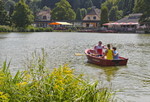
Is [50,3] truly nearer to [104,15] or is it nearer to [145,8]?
[104,15]

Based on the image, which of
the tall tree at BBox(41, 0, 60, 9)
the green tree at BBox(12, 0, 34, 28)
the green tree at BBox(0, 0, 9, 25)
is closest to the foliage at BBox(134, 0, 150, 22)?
the green tree at BBox(12, 0, 34, 28)

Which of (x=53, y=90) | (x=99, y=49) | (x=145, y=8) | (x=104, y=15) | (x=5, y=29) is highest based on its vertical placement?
(x=145, y=8)

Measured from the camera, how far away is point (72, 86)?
601 centimetres

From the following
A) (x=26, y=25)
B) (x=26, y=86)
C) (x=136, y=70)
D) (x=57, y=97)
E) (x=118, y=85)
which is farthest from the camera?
(x=26, y=25)

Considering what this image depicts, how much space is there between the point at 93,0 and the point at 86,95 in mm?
149887

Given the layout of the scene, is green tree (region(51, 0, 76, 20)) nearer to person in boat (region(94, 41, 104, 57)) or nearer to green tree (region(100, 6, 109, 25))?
green tree (region(100, 6, 109, 25))

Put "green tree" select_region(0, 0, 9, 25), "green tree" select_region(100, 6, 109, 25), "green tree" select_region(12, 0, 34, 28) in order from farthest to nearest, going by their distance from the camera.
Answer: "green tree" select_region(100, 6, 109, 25)
"green tree" select_region(12, 0, 34, 28)
"green tree" select_region(0, 0, 9, 25)

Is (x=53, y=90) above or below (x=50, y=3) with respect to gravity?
below

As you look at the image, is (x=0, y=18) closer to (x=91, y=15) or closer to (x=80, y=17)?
(x=91, y=15)

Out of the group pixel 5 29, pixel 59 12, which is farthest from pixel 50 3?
pixel 5 29

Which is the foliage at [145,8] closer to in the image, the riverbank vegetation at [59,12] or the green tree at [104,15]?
the riverbank vegetation at [59,12]

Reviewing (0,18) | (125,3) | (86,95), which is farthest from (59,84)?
(125,3)

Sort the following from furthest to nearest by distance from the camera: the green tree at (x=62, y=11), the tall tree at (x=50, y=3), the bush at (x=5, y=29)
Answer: the tall tree at (x=50, y=3) < the green tree at (x=62, y=11) < the bush at (x=5, y=29)

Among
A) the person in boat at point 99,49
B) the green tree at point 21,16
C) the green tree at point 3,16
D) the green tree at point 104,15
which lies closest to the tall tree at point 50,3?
the green tree at point 104,15
